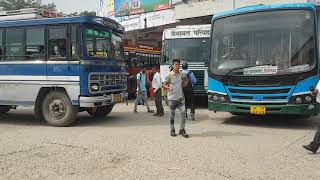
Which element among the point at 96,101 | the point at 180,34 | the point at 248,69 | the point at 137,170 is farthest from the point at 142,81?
the point at 137,170

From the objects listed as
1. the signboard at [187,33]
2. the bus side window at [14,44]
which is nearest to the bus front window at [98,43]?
the bus side window at [14,44]

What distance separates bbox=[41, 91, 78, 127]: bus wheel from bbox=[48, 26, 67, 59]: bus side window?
102 cm

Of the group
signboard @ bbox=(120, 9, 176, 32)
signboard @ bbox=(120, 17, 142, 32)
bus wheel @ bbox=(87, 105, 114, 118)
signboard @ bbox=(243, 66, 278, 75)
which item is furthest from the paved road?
signboard @ bbox=(120, 17, 142, 32)

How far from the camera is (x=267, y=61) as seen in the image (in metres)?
10.8

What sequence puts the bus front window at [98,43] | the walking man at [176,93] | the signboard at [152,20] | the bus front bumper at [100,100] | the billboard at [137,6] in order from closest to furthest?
1. the walking man at [176,93]
2. the bus front bumper at [100,100]
3. the bus front window at [98,43]
4. the signboard at [152,20]
5. the billboard at [137,6]

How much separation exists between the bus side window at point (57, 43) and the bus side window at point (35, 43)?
0.25m

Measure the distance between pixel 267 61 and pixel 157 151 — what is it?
4.25 m

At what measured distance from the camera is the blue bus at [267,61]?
34.4ft

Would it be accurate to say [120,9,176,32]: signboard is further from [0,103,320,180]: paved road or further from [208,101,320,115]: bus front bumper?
[208,101,320,115]: bus front bumper

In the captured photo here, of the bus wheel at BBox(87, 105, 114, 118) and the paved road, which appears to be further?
the bus wheel at BBox(87, 105, 114, 118)

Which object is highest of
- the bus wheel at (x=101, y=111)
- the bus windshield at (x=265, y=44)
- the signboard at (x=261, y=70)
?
the bus windshield at (x=265, y=44)

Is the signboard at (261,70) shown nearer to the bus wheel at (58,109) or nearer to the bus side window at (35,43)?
the bus wheel at (58,109)

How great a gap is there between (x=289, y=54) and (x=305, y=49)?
0.39 meters

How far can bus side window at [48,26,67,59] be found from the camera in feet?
37.1
